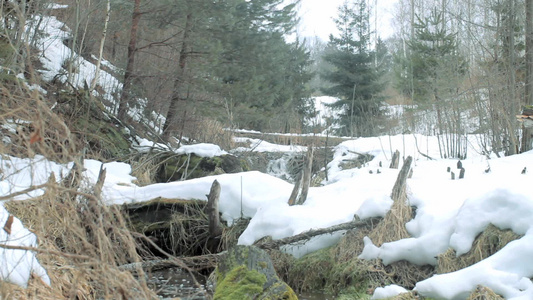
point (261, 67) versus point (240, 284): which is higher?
point (261, 67)

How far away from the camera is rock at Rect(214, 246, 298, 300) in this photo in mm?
4645

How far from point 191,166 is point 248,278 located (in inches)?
236

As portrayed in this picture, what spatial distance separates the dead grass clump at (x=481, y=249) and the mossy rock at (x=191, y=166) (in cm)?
552

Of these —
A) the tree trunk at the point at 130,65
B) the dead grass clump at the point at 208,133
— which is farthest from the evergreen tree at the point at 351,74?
the tree trunk at the point at 130,65

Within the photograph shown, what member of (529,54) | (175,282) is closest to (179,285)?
(175,282)

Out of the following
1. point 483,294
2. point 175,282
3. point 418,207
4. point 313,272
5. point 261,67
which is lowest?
point 175,282

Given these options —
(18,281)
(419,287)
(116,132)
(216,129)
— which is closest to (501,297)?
(419,287)

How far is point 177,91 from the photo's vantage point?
14.5m

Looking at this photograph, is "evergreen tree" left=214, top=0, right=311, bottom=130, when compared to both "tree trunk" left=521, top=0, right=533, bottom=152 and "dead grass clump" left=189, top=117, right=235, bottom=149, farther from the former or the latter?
"tree trunk" left=521, top=0, right=533, bottom=152

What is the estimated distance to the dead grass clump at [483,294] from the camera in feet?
15.0

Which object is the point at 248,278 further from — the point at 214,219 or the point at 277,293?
the point at 214,219

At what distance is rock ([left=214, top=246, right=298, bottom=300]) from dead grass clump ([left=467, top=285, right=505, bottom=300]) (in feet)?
5.15

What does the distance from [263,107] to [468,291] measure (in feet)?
65.8

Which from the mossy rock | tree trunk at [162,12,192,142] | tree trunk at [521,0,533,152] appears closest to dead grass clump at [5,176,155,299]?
the mossy rock
